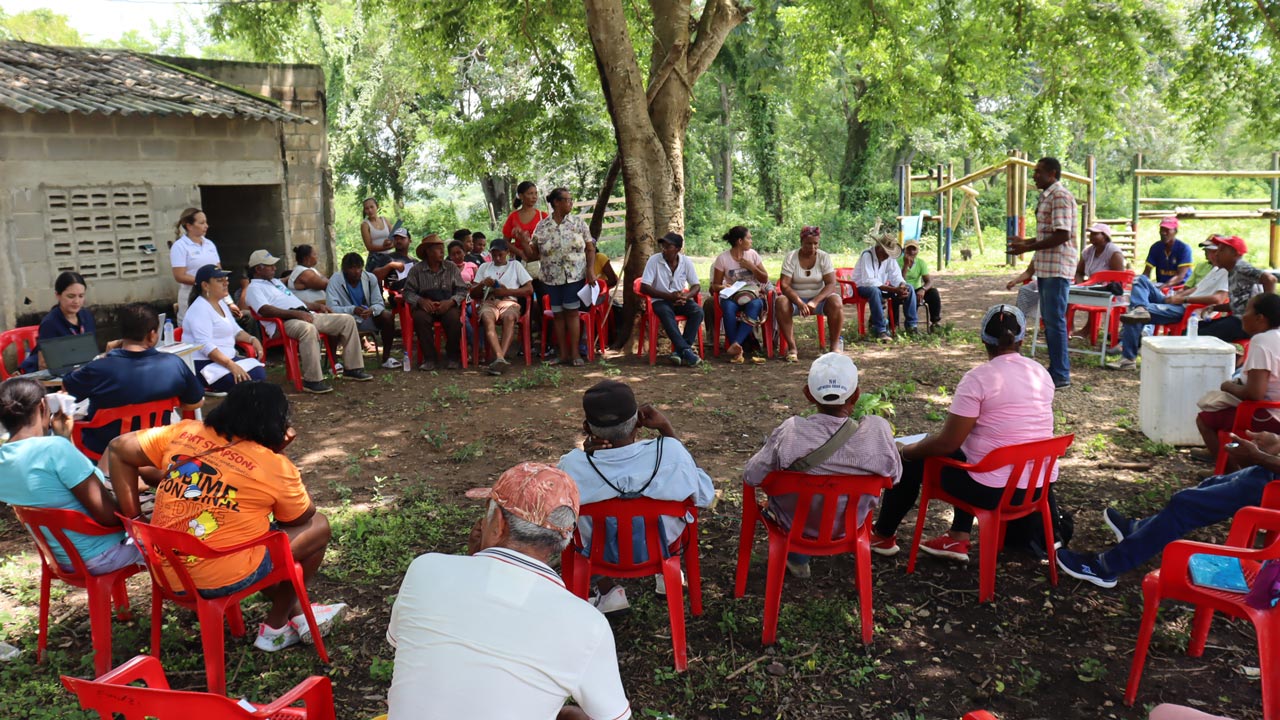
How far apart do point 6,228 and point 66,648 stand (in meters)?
6.09

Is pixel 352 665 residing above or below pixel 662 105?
below

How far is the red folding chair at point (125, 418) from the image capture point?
187 inches

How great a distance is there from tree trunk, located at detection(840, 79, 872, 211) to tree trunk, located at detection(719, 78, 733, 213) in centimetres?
353

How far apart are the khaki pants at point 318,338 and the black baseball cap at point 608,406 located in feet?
17.6

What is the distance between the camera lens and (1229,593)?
3.09 meters

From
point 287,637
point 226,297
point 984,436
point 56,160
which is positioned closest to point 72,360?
point 226,297

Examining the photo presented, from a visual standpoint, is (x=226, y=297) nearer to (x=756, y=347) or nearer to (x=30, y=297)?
(x=30, y=297)

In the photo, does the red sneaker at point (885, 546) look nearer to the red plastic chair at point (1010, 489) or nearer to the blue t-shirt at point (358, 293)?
the red plastic chair at point (1010, 489)

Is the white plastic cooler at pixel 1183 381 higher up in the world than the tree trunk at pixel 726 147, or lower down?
lower down

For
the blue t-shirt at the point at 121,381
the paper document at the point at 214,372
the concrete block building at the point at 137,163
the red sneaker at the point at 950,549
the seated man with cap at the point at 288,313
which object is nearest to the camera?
the red sneaker at the point at 950,549

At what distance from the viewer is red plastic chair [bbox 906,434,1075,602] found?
3812mm

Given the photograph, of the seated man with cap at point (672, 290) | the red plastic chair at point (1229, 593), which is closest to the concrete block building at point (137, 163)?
the seated man with cap at point (672, 290)

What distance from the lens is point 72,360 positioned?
19.3 ft

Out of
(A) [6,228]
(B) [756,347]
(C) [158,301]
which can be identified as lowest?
(B) [756,347]
